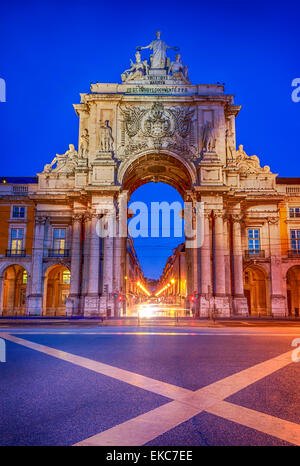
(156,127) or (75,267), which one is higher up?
(156,127)

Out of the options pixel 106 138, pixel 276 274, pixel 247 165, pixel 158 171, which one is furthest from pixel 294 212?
pixel 106 138

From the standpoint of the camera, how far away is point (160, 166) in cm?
4309

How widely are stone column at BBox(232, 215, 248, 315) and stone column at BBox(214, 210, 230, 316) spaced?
1.34 meters

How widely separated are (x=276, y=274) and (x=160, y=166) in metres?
19.0

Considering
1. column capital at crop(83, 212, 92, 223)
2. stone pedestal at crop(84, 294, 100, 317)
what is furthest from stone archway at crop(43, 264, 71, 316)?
stone pedestal at crop(84, 294, 100, 317)

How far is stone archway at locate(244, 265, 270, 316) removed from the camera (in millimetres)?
40344

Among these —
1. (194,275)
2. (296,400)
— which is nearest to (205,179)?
(194,275)

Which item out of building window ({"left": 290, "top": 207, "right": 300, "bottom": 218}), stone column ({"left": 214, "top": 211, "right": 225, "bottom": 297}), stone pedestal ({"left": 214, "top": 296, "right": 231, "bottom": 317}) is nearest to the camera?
stone pedestal ({"left": 214, "top": 296, "right": 231, "bottom": 317})

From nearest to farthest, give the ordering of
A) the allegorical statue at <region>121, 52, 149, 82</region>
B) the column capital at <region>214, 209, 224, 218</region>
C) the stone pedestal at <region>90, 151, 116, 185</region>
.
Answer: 1. the column capital at <region>214, 209, 224, 218</region>
2. the stone pedestal at <region>90, 151, 116, 185</region>
3. the allegorical statue at <region>121, 52, 149, 82</region>

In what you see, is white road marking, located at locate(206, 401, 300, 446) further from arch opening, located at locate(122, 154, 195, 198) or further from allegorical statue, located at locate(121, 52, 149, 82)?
Answer: allegorical statue, located at locate(121, 52, 149, 82)

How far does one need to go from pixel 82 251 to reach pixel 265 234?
2143 cm

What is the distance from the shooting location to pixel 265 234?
40.2 metres

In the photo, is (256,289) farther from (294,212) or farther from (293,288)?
(294,212)
